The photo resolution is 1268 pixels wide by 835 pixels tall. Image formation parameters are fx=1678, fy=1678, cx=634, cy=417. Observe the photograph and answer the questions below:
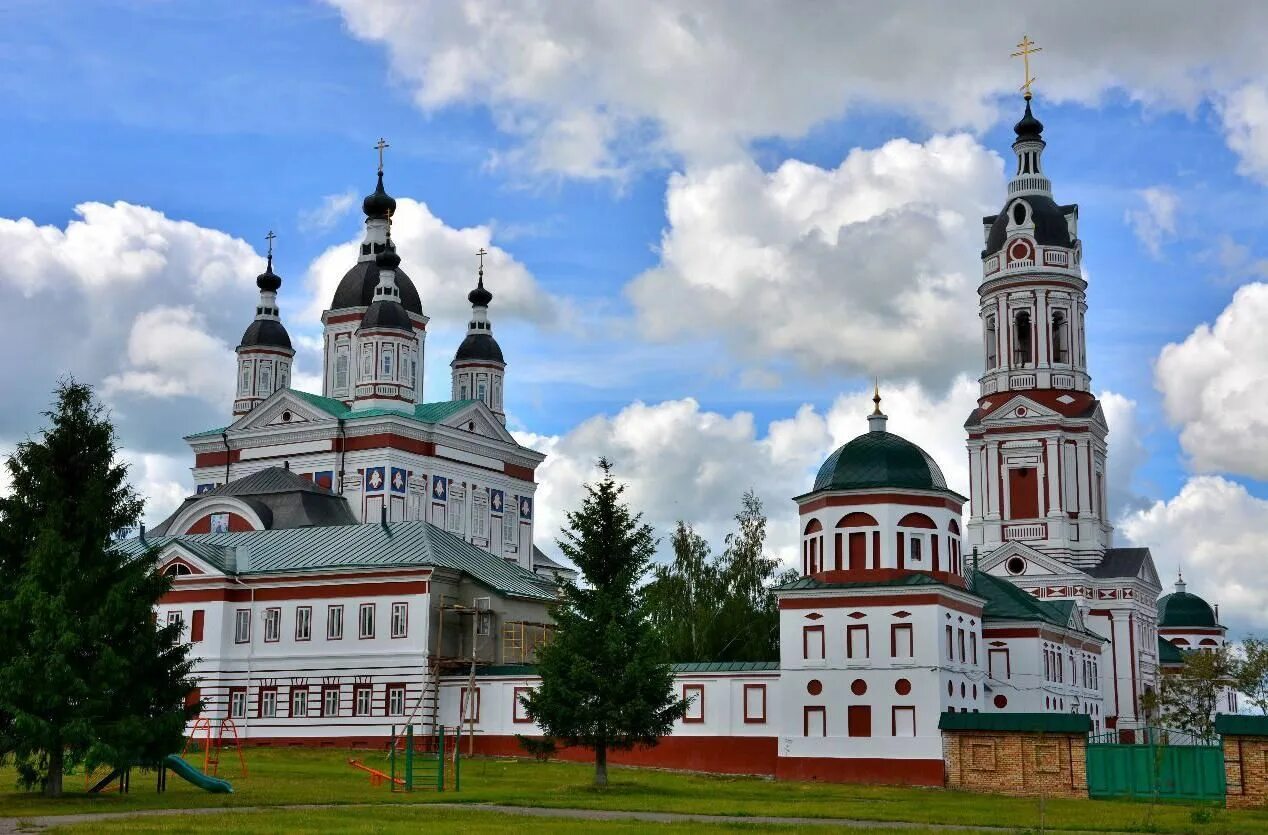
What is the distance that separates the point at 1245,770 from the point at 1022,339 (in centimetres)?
4412

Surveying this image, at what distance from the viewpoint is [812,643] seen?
5238cm

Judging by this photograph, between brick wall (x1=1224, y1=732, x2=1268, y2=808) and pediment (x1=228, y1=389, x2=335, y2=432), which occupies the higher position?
pediment (x1=228, y1=389, x2=335, y2=432)

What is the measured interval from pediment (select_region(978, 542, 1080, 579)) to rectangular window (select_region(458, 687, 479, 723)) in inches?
1125

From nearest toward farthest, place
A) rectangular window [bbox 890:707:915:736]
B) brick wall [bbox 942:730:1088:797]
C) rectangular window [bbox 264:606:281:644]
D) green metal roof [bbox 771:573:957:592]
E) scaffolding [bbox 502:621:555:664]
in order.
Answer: brick wall [bbox 942:730:1088:797] → rectangular window [bbox 890:707:915:736] → green metal roof [bbox 771:573:957:592] → scaffolding [bbox 502:621:555:664] → rectangular window [bbox 264:606:281:644]

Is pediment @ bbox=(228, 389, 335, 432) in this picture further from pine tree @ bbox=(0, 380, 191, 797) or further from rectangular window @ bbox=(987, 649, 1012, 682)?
pine tree @ bbox=(0, 380, 191, 797)

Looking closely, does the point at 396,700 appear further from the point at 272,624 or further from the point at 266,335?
the point at 266,335

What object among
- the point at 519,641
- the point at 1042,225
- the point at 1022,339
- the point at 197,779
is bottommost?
the point at 197,779

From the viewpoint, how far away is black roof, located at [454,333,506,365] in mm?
93688

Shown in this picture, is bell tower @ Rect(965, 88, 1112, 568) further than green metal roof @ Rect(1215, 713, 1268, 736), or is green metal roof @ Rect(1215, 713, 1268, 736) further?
bell tower @ Rect(965, 88, 1112, 568)

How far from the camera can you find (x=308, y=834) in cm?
2638

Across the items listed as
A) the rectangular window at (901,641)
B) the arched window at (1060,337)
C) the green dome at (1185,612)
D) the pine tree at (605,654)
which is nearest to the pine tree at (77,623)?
the pine tree at (605,654)

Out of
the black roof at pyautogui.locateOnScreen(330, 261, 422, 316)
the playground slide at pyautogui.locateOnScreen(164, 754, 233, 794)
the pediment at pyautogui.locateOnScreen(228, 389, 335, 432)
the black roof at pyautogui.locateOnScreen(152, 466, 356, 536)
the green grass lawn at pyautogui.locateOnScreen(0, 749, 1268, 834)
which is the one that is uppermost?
the black roof at pyautogui.locateOnScreen(330, 261, 422, 316)

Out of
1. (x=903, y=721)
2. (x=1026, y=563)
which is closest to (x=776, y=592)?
(x=903, y=721)

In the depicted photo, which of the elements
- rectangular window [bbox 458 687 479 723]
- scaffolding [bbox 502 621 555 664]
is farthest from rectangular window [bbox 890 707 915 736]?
scaffolding [bbox 502 621 555 664]
